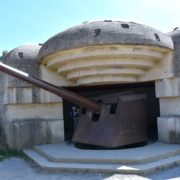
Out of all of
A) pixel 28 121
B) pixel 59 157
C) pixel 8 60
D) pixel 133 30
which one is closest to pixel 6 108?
pixel 28 121

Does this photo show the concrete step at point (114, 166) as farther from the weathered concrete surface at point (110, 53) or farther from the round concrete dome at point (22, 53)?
the round concrete dome at point (22, 53)

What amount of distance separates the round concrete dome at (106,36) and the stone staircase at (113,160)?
2392 mm

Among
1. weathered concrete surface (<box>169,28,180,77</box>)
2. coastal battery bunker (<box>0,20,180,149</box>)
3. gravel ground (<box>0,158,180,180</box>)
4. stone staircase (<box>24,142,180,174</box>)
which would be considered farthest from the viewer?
weathered concrete surface (<box>169,28,180,77</box>)

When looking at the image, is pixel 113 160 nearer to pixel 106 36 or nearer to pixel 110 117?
pixel 110 117

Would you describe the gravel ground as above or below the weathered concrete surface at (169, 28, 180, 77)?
below

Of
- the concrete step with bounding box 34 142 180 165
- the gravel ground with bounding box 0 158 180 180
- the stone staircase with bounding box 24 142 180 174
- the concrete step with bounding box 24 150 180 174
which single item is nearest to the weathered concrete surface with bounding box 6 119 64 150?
the concrete step with bounding box 34 142 180 165

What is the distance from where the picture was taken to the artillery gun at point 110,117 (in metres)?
7.39

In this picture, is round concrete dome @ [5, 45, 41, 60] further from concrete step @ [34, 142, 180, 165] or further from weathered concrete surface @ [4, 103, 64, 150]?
concrete step @ [34, 142, 180, 165]

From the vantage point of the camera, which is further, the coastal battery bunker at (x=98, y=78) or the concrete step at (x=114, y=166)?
the coastal battery bunker at (x=98, y=78)

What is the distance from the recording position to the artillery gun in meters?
7.39

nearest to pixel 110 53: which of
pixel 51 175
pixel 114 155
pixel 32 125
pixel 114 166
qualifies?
pixel 114 155

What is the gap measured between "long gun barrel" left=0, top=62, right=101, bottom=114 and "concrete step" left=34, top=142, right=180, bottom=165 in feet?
3.83

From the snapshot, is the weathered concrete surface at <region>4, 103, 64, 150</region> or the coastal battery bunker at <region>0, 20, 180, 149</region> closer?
the coastal battery bunker at <region>0, 20, 180, 149</region>

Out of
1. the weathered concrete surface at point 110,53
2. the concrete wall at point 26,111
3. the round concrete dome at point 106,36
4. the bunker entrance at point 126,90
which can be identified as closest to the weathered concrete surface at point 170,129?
the weathered concrete surface at point 110,53
